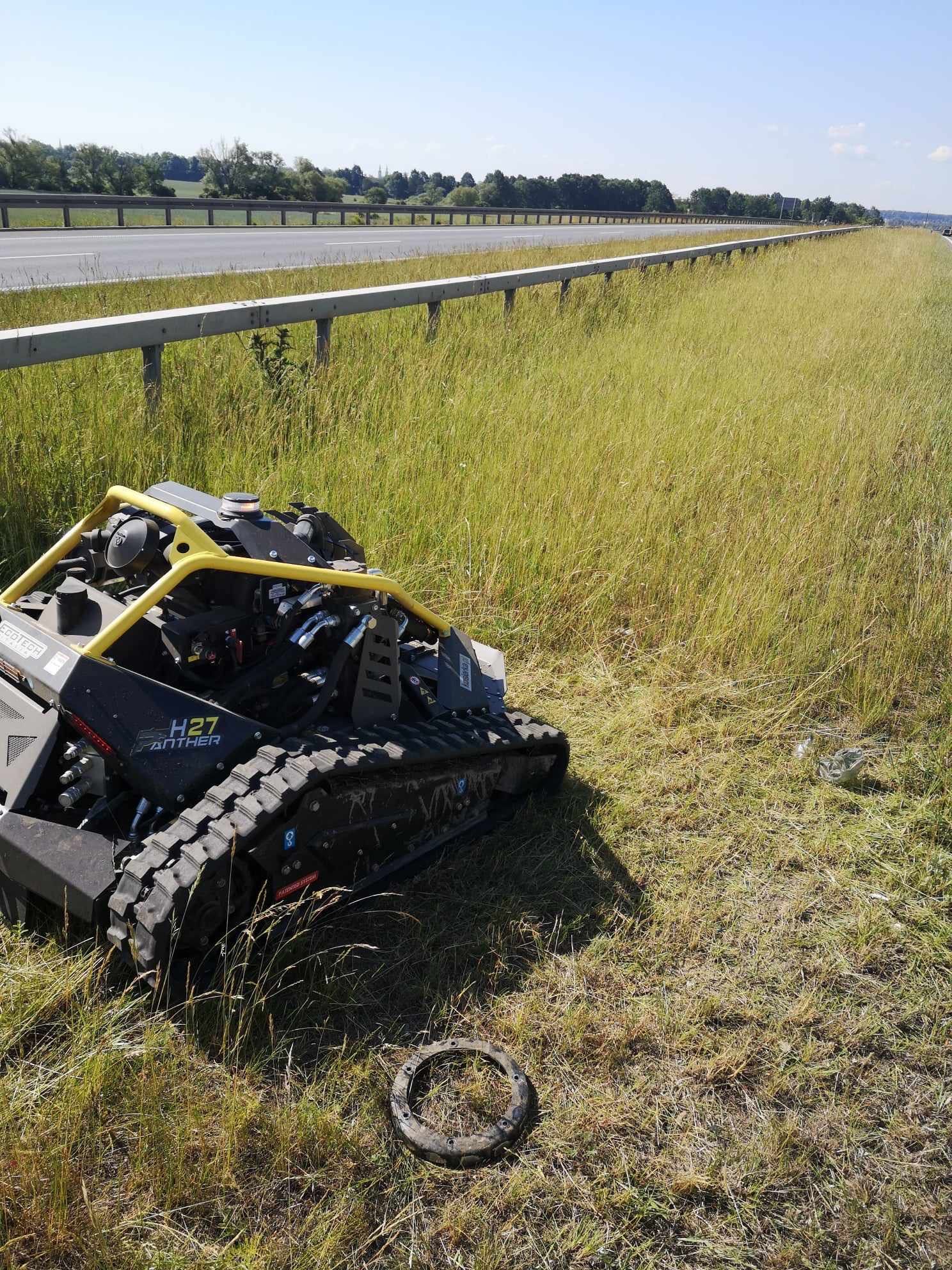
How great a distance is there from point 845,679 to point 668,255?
13.4m

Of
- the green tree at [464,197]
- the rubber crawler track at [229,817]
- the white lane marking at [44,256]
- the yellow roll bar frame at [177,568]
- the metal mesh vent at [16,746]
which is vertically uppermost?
the green tree at [464,197]

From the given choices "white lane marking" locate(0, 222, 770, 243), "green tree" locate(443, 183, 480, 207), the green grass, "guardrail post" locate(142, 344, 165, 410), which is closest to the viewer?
the green grass

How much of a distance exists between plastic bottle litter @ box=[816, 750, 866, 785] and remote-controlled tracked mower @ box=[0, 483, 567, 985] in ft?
4.86

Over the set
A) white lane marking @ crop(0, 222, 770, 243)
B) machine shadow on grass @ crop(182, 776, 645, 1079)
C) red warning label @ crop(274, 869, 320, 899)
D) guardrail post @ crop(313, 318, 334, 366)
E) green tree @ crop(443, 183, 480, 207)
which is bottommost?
machine shadow on grass @ crop(182, 776, 645, 1079)

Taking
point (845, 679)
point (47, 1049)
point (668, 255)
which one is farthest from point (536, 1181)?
point (668, 255)

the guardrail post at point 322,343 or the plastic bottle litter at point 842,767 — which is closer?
the plastic bottle litter at point 842,767

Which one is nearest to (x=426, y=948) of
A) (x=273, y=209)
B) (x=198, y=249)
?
(x=198, y=249)

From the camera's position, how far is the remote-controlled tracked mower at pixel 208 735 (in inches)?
107

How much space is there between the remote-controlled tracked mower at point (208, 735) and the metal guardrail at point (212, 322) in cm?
188

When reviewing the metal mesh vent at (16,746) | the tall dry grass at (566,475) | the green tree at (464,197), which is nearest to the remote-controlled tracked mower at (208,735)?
the metal mesh vent at (16,746)

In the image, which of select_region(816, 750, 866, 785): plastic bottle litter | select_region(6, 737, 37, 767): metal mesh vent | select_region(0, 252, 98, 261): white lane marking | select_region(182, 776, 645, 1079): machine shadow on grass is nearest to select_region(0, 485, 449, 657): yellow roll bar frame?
select_region(6, 737, 37, 767): metal mesh vent

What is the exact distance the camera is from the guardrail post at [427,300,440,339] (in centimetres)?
879

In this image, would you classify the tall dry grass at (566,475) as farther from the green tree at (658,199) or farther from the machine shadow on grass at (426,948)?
the green tree at (658,199)

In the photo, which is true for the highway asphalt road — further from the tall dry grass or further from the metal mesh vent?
the metal mesh vent
